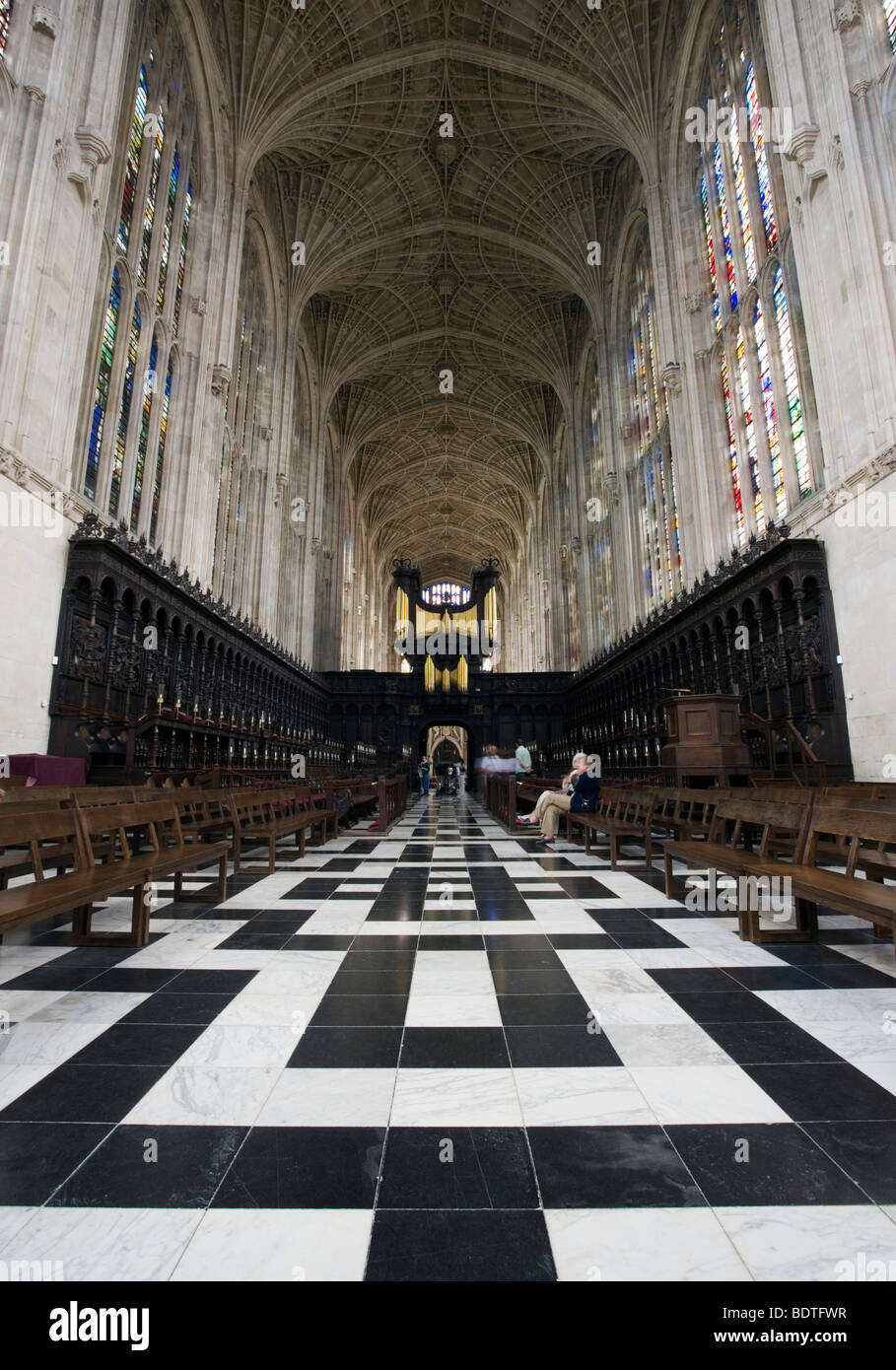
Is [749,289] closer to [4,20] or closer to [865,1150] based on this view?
[4,20]

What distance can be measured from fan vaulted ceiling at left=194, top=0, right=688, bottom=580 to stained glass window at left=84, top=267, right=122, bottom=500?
8.03 metres

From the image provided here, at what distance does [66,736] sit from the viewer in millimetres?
8297

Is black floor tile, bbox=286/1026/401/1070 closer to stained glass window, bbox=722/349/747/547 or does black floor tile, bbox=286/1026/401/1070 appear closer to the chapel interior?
the chapel interior

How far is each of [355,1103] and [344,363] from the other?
29.9 metres

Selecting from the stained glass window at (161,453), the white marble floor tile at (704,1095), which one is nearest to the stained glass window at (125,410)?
the stained glass window at (161,453)

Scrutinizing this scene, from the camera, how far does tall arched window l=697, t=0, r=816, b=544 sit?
10.8 metres

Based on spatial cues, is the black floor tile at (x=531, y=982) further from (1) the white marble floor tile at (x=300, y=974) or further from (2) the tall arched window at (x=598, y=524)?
(2) the tall arched window at (x=598, y=524)

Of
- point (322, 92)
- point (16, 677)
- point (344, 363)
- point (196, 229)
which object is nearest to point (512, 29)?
point (322, 92)

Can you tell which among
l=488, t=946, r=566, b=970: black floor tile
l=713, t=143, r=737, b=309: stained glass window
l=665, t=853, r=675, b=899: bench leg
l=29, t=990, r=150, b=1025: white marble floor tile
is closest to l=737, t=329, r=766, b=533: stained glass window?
l=713, t=143, r=737, b=309: stained glass window

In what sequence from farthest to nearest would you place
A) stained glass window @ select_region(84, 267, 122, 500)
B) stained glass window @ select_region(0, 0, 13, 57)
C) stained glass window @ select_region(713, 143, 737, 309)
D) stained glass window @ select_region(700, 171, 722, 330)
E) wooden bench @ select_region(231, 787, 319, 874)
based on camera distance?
1. stained glass window @ select_region(700, 171, 722, 330)
2. stained glass window @ select_region(713, 143, 737, 309)
3. stained glass window @ select_region(84, 267, 122, 500)
4. stained glass window @ select_region(0, 0, 13, 57)
5. wooden bench @ select_region(231, 787, 319, 874)

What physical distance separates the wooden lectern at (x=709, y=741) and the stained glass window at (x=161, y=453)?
10.8m

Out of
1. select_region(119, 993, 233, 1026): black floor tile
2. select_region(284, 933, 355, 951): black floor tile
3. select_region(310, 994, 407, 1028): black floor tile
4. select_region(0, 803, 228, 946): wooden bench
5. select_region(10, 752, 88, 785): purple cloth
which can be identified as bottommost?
select_region(310, 994, 407, 1028): black floor tile

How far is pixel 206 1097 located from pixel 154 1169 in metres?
0.33

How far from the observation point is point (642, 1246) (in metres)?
1.15
